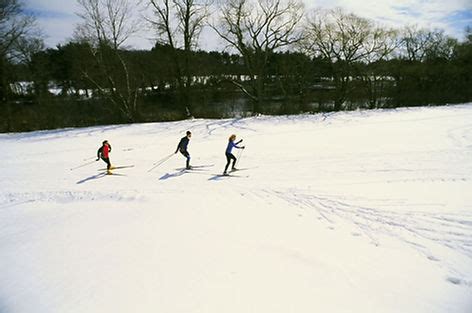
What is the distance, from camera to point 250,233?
6602 millimetres

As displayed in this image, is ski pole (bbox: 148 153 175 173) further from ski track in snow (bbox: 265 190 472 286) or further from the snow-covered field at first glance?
ski track in snow (bbox: 265 190 472 286)

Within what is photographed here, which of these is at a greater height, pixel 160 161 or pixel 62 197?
pixel 160 161

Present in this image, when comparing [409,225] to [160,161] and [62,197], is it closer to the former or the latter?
[160,161]

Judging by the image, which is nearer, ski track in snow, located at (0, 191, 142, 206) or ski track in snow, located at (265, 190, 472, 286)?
ski track in snow, located at (265, 190, 472, 286)

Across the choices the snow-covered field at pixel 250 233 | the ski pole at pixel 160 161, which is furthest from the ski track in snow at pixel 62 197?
the ski pole at pixel 160 161

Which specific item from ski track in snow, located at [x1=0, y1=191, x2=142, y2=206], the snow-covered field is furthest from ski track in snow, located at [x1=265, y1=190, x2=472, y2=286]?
ski track in snow, located at [x1=0, y1=191, x2=142, y2=206]

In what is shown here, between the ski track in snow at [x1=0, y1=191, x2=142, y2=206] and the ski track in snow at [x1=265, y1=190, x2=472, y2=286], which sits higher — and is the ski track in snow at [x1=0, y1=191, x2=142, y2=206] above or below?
above

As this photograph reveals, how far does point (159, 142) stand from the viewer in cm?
1702

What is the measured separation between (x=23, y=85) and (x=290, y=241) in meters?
40.5

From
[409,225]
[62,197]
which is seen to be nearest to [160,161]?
[62,197]

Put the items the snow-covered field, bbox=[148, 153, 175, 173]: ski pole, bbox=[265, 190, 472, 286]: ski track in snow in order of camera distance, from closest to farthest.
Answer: the snow-covered field
bbox=[265, 190, 472, 286]: ski track in snow
bbox=[148, 153, 175, 173]: ski pole

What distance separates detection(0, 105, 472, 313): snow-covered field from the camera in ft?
15.4

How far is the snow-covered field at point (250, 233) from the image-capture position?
185 inches

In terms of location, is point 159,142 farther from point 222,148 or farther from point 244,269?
point 244,269
